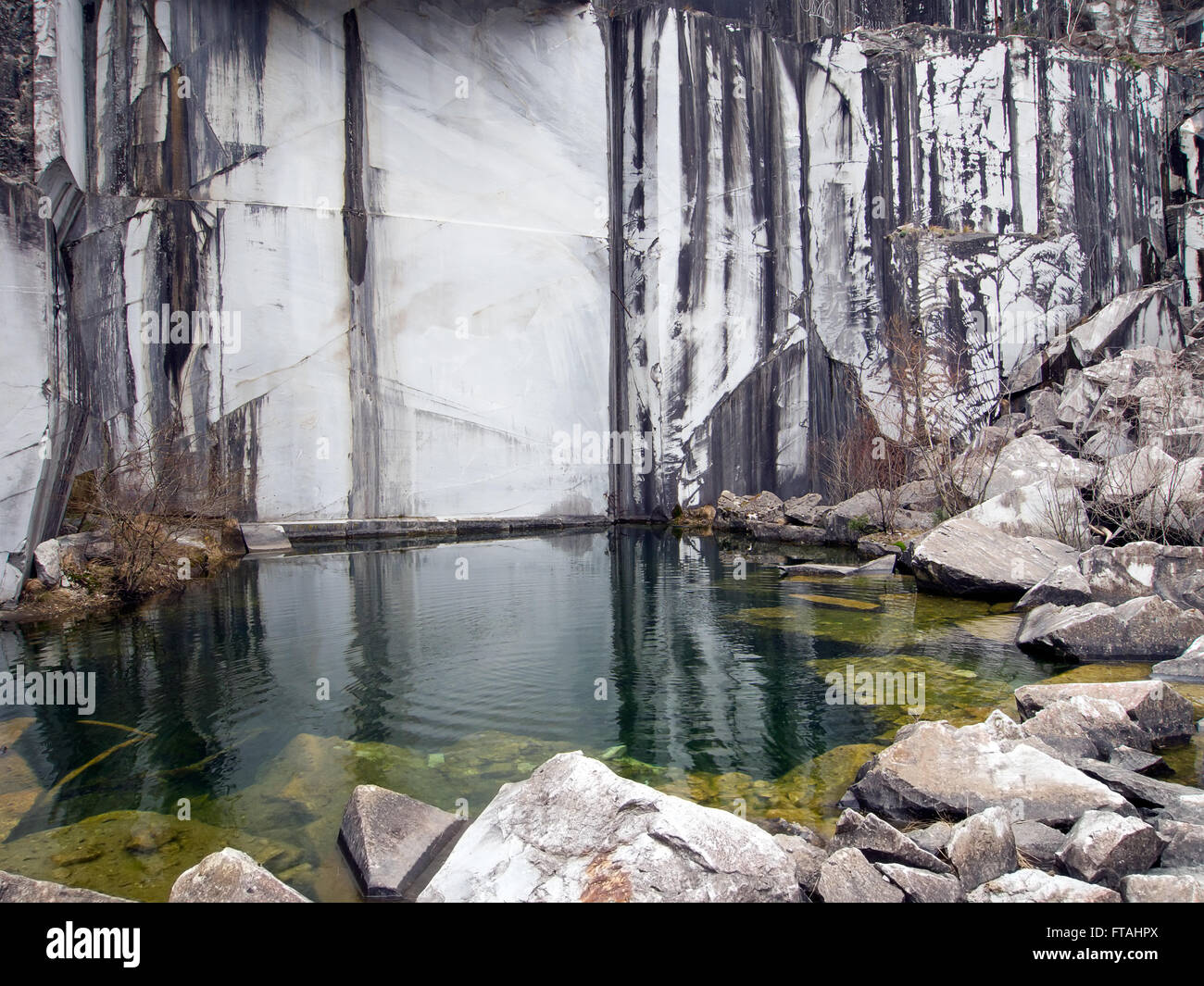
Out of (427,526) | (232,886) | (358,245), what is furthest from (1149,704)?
(358,245)

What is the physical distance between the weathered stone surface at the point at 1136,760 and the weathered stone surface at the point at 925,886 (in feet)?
5.01

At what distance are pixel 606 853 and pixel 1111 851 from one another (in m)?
1.51

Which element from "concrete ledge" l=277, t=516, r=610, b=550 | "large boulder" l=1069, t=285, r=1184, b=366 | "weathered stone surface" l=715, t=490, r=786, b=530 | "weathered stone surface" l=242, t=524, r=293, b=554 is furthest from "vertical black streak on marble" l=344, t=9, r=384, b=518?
"large boulder" l=1069, t=285, r=1184, b=366

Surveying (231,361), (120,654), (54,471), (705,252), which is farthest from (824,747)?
(705,252)

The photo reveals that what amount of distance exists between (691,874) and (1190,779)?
95.4 inches

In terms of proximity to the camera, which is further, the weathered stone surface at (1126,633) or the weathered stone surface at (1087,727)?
the weathered stone surface at (1126,633)

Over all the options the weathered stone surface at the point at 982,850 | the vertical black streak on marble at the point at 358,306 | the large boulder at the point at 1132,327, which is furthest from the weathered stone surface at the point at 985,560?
the vertical black streak on marble at the point at 358,306

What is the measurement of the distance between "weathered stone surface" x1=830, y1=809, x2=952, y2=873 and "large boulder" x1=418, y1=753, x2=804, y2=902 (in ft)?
0.84

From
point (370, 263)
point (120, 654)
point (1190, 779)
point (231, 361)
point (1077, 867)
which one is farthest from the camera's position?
point (370, 263)

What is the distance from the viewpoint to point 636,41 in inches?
623

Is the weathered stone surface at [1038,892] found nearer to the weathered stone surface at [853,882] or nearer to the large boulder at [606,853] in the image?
the weathered stone surface at [853,882]

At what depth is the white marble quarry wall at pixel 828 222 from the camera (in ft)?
51.8

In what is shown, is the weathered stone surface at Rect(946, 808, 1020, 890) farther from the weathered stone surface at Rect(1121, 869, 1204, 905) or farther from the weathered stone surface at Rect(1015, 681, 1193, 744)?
the weathered stone surface at Rect(1015, 681, 1193, 744)
